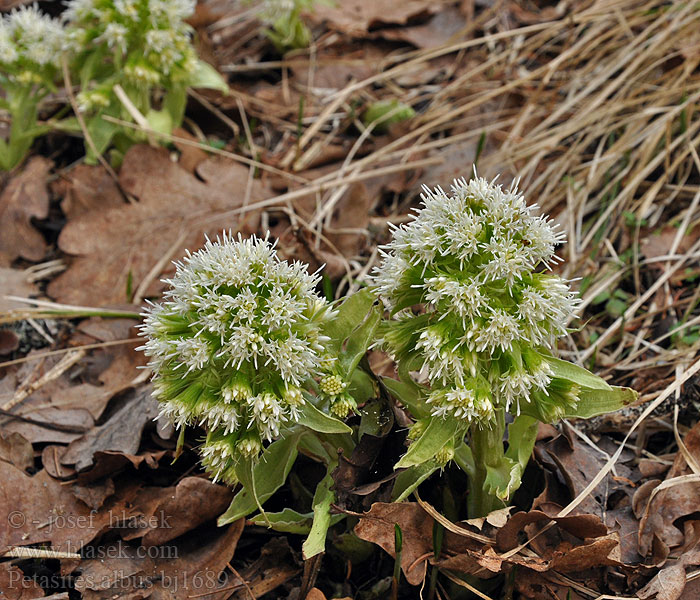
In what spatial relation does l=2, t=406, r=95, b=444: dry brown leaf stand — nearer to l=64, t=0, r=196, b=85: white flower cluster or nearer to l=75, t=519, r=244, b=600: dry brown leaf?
l=75, t=519, r=244, b=600: dry brown leaf

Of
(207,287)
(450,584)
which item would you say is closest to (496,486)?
(450,584)

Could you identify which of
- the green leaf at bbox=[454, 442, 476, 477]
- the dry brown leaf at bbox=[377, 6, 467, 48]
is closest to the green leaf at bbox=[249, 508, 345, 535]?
the green leaf at bbox=[454, 442, 476, 477]

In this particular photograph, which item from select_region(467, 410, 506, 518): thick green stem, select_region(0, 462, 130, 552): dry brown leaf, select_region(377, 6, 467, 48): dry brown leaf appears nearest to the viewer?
select_region(467, 410, 506, 518): thick green stem

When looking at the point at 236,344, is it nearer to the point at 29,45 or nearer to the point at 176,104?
the point at 176,104

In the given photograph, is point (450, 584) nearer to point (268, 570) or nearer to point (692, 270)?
point (268, 570)

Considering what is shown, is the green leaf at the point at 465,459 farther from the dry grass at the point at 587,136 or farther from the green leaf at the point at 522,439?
the dry grass at the point at 587,136

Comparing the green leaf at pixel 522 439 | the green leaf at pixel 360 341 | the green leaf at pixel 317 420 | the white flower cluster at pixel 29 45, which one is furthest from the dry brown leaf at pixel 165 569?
the white flower cluster at pixel 29 45
